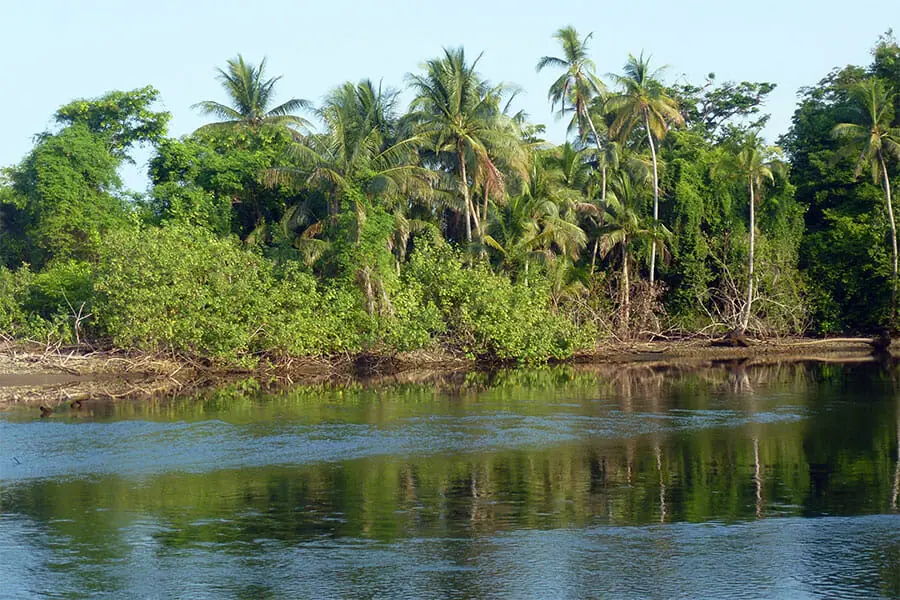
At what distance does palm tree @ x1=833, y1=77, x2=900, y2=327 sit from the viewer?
157 ft

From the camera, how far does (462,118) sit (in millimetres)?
43750

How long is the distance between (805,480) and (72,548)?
12816 millimetres

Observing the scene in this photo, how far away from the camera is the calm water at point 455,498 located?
47.1 feet

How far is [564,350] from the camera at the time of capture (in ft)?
147

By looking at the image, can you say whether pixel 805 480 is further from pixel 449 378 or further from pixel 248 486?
pixel 449 378

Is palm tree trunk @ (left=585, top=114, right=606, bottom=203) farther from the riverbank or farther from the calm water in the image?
the calm water

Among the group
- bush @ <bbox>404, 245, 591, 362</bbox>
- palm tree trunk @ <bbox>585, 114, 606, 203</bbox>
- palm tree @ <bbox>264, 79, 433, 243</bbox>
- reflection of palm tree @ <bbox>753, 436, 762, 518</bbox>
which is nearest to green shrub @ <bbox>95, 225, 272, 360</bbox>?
palm tree @ <bbox>264, 79, 433, 243</bbox>

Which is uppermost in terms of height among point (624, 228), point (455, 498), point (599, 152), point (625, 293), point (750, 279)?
point (599, 152)

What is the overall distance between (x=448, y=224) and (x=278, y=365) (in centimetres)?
1317

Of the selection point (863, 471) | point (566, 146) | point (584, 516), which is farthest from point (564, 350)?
point (584, 516)

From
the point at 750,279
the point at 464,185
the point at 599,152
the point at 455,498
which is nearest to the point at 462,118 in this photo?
the point at 464,185

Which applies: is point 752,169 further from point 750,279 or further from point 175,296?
point 175,296

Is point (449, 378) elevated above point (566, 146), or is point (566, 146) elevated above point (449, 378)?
point (566, 146)

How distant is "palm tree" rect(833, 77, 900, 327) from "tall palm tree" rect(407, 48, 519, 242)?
1575 cm
